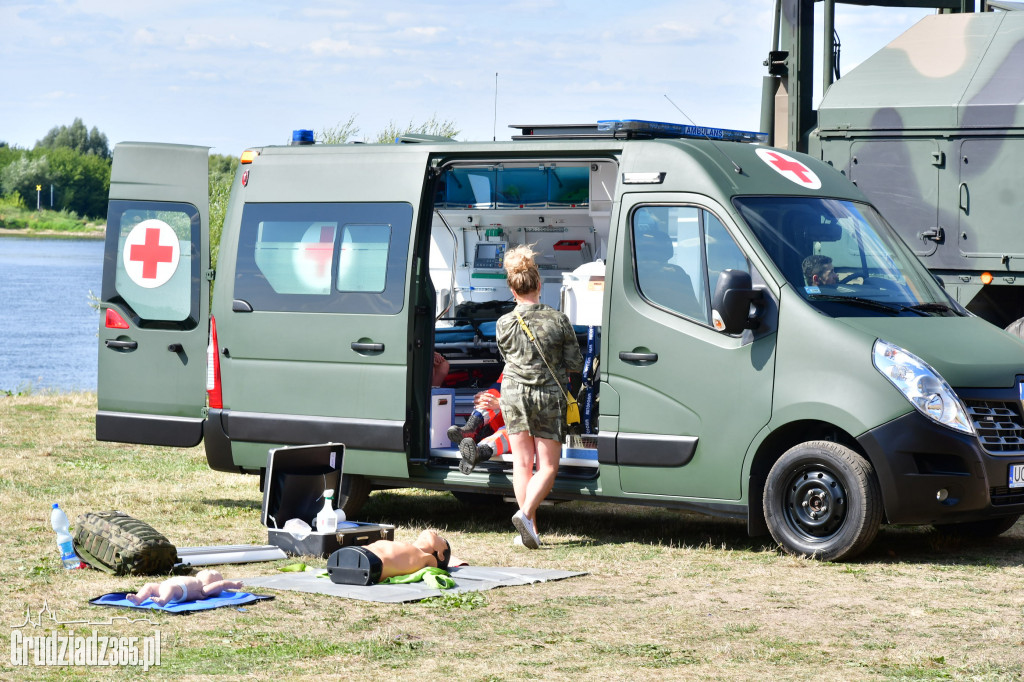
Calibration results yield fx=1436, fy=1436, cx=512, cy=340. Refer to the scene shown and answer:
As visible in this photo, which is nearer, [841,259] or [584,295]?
[841,259]

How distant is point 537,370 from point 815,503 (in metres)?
1.78

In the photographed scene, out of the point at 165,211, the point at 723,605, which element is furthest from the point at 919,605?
the point at 165,211

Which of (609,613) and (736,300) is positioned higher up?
(736,300)

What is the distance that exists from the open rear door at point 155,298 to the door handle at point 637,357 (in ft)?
10.3

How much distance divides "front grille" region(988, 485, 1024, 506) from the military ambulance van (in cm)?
2

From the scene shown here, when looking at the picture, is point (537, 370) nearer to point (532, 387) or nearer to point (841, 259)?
point (532, 387)

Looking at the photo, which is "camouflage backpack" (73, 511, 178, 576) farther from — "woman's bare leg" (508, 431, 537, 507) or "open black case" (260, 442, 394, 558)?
"woman's bare leg" (508, 431, 537, 507)

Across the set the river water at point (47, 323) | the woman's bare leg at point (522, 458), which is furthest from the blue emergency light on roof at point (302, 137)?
the river water at point (47, 323)

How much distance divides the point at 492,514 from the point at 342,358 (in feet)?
5.80

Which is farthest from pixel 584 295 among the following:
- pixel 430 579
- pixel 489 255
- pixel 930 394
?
pixel 430 579

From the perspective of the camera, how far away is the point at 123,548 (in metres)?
7.30

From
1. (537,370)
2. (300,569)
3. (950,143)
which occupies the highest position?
(950,143)

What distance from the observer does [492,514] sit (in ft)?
33.8

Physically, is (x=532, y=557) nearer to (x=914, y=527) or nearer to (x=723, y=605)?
(x=723, y=605)
